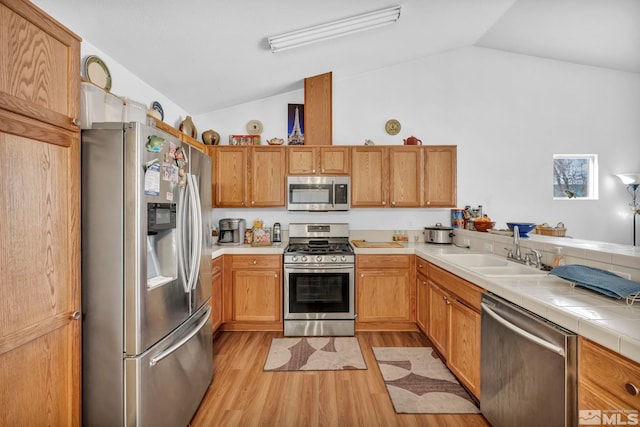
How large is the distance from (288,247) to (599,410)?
2.68m

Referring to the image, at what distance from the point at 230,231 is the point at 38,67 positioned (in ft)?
8.32

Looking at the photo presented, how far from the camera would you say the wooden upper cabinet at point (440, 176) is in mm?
3396

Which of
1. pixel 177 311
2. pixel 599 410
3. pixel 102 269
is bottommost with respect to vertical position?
pixel 599 410

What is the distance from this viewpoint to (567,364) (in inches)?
46.2

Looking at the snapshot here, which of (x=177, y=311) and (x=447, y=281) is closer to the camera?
(x=177, y=311)

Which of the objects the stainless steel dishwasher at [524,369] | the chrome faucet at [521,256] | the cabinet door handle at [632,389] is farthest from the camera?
the chrome faucet at [521,256]

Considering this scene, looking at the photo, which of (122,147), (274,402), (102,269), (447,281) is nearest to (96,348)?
(102,269)

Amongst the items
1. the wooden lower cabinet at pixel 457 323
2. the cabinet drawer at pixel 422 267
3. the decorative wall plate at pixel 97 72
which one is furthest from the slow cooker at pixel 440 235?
the decorative wall plate at pixel 97 72

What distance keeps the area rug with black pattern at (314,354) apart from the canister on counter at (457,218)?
1902 millimetres

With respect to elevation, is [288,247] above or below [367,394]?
above

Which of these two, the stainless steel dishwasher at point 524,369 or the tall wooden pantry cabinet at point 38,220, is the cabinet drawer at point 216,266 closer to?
the tall wooden pantry cabinet at point 38,220

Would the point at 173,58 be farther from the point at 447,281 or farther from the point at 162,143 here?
the point at 447,281

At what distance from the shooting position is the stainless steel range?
9.93ft

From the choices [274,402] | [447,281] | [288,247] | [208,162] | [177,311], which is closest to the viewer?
[177,311]
